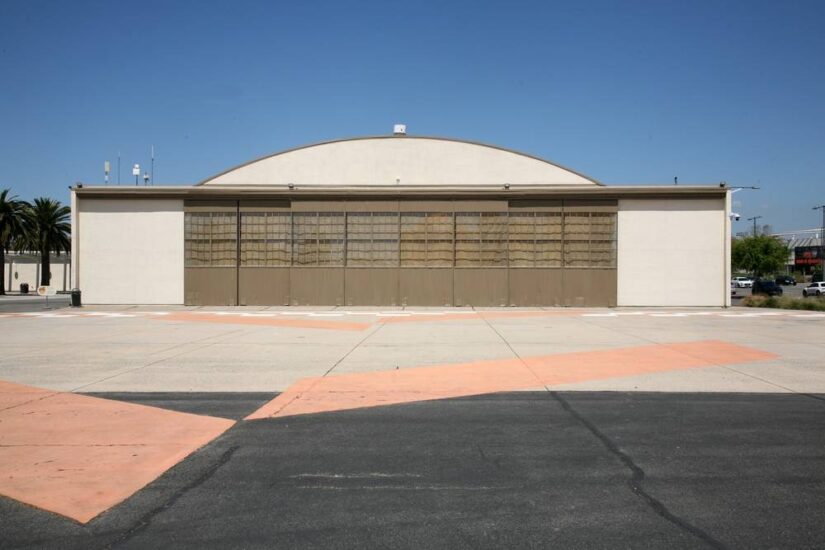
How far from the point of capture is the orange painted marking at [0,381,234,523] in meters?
4.88

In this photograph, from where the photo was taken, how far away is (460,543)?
398cm

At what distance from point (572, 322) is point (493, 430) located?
14075mm

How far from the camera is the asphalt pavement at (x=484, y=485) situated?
4.11 metres

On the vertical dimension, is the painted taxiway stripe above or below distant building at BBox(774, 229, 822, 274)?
below

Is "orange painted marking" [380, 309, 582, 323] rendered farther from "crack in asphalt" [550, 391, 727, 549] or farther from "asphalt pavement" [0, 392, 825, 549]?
"crack in asphalt" [550, 391, 727, 549]

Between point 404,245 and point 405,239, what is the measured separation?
0.28 meters

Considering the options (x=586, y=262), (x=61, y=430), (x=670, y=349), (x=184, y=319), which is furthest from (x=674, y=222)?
(x=61, y=430)

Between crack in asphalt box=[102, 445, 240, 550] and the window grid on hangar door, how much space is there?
860 inches

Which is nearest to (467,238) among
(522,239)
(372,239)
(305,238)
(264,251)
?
(522,239)

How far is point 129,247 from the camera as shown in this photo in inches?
1100

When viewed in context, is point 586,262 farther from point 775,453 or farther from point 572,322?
point 775,453

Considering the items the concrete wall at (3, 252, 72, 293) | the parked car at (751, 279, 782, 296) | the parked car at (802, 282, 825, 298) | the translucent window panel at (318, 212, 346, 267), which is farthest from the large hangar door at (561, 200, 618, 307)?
the concrete wall at (3, 252, 72, 293)

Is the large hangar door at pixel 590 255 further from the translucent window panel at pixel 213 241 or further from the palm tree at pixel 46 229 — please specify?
the palm tree at pixel 46 229

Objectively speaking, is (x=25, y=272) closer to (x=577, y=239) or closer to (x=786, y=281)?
(x=577, y=239)
